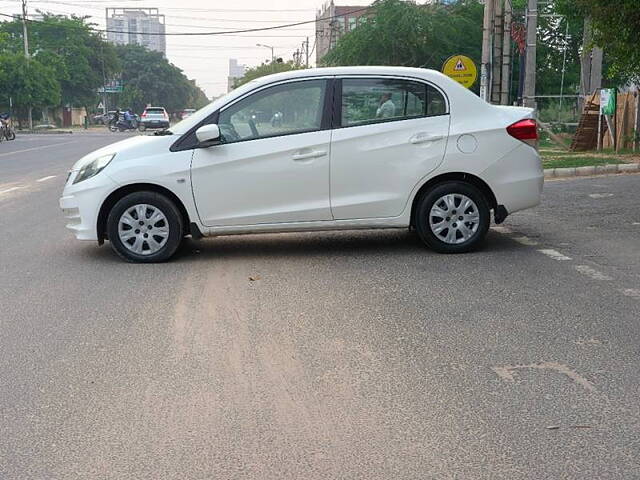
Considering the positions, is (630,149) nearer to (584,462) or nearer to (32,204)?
(32,204)

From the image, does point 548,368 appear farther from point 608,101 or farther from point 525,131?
point 608,101

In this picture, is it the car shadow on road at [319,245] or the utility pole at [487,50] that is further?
the utility pole at [487,50]

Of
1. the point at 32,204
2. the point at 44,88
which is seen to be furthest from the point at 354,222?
the point at 44,88

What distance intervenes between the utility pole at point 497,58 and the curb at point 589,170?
6.15m

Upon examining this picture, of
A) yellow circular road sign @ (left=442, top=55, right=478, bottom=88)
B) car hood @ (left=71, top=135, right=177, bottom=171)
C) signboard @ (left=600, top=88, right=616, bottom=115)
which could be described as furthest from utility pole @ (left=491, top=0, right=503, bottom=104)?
car hood @ (left=71, top=135, right=177, bottom=171)

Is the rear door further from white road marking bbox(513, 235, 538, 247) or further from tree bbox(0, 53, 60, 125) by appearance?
tree bbox(0, 53, 60, 125)


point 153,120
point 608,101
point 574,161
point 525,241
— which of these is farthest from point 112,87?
point 525,241

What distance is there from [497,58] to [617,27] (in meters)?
14.2

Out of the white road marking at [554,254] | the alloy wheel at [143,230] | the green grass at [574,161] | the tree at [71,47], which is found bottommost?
the white road marking at [554,254]

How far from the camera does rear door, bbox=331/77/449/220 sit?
8383mm

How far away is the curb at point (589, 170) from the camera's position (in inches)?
681

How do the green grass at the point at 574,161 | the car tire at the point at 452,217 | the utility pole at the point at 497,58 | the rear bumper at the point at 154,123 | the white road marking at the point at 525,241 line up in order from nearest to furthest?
the car tire at the point at 452,217 → the white road marking at the point at 525,241 → the green grass at the point at 574,161 → the utility pole at the point at 497,58 → the rear bumper at the point at 154,123

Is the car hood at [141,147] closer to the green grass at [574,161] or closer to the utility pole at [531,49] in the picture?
the green grass at [574,161]

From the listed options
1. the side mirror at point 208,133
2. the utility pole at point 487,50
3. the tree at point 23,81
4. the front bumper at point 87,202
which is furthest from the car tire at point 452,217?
the tree at point 23,81
